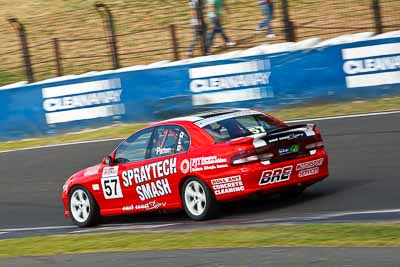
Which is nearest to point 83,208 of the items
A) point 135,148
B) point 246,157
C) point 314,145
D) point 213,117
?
point 135,148

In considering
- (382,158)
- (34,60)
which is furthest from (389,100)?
(34,60)

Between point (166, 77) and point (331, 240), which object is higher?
point (166, 77)

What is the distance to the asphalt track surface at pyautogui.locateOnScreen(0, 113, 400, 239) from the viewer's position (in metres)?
10.8

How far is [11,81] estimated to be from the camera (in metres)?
26.6

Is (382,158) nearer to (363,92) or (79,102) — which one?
(363,92)

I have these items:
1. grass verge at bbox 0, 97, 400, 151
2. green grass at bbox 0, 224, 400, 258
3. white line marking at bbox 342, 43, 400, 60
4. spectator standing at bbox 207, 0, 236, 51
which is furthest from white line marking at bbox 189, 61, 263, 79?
green grass at bbox 0, 224, 400, 258

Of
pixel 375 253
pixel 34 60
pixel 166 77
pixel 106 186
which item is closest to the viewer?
pixel 375 253

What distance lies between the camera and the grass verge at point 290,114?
1764cm

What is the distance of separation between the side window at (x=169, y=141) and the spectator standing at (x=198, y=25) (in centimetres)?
1017

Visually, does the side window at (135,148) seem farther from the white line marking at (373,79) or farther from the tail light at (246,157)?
the white line marking at (373,79)

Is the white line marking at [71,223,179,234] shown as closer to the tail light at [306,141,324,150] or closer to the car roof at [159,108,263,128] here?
the car roof at [159,108,263,128]

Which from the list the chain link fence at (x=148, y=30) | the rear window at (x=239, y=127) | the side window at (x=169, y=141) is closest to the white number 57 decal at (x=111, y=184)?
the side window at (x=169, y=141)

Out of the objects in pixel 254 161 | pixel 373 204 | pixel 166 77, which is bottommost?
pixel 373 204

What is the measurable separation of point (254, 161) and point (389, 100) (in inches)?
309
